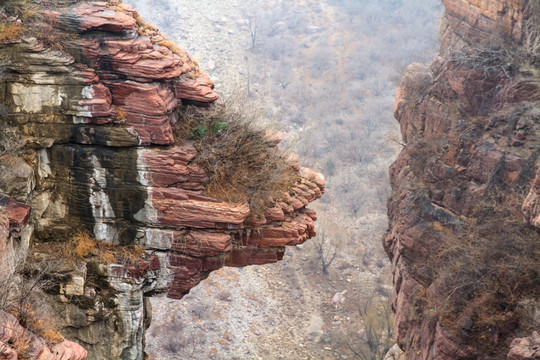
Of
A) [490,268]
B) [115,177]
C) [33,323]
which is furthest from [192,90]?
[490,268]

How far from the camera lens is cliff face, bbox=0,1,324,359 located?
1381 centimetres

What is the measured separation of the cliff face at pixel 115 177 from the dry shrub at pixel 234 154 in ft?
0.96

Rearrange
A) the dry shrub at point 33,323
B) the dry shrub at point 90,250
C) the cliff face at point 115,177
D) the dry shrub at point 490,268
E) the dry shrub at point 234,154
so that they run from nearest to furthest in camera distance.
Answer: the dry shrub at point 33,323 < the cliff face at point 115,177 < the dry shrub at point 234,154 < the dry shrub at point 90,250 < the dry shrub at point 490,268

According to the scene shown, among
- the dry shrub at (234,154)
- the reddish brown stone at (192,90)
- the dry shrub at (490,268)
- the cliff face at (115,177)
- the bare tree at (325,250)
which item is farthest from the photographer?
the bare tree at (325,250)

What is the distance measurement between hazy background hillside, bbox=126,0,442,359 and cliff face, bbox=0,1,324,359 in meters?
2.79

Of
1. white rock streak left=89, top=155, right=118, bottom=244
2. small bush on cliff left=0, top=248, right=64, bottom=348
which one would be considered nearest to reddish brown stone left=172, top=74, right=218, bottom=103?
white rock streak left=89, top=155, right=118, bottom=244

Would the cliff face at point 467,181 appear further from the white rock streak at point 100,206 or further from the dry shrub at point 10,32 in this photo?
the dry shrub at point 10,32

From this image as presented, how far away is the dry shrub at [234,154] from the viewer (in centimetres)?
1490

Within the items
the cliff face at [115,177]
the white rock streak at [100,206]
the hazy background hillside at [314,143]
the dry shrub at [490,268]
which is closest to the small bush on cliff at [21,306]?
the cliff face at [115,177]

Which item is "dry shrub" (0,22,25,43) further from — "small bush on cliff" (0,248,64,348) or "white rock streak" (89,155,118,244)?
"small bush on cliff" (0,248,64,348)

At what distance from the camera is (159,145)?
47.6 feet

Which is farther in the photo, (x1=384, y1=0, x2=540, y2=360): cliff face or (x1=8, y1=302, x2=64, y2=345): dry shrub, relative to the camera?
(x1=384, y1=0, x2=540, y2=360): cliff face

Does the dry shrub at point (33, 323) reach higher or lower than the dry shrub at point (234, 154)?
lower

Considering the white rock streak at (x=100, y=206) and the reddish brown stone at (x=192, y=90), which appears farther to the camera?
the reddish brown stone at (x=192, y=90)
